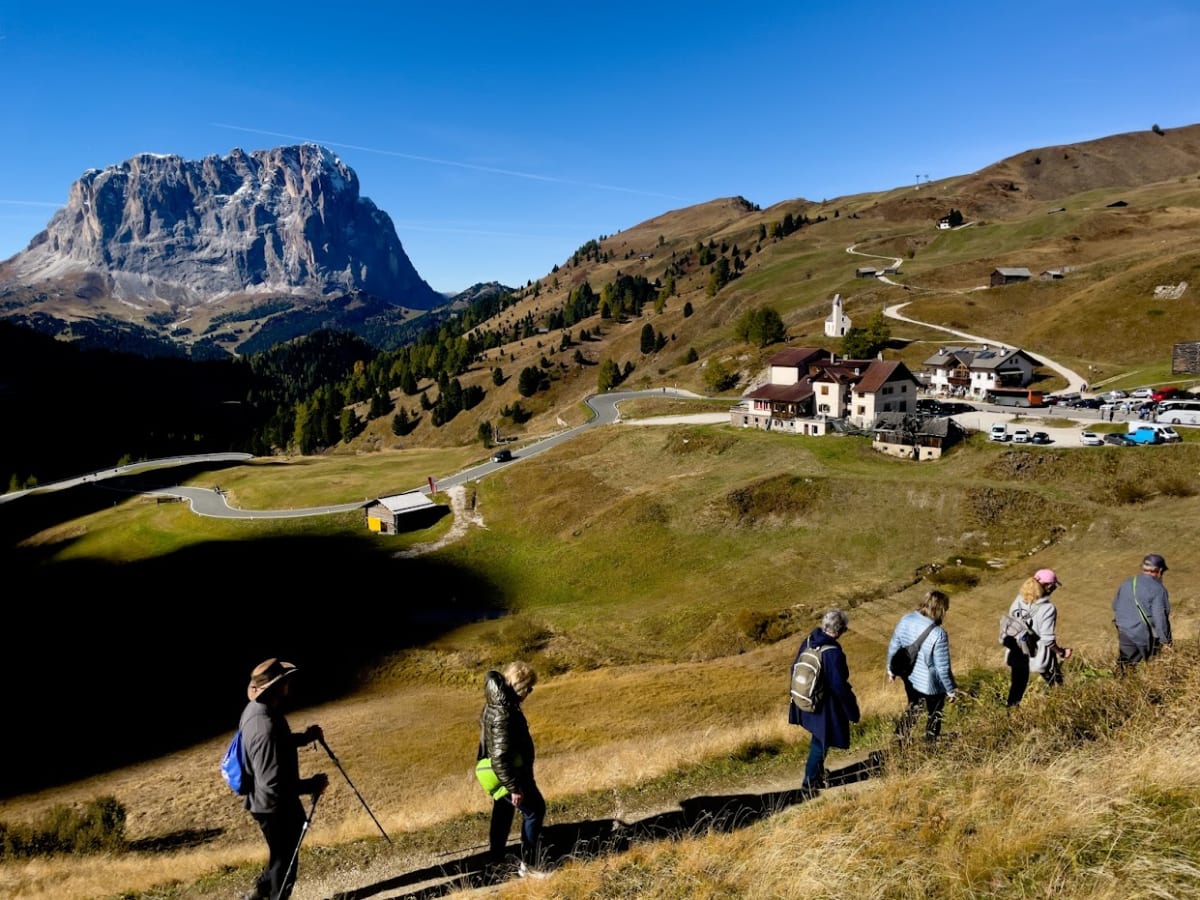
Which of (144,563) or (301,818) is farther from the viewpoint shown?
(144,563)

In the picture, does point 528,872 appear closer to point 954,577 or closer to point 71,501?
point 954,577

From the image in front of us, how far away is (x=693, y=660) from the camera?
1529 inches

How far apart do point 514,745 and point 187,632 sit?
184 feet

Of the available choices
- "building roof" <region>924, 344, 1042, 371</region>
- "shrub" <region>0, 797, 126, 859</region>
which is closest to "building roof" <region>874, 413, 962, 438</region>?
"building roof" <region>924, 344, 1042, 371</region>

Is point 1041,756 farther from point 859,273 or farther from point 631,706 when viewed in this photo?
point 859,273

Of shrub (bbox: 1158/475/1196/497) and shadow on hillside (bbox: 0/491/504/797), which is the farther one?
shrub (bbox: 1158/475/1196/497)

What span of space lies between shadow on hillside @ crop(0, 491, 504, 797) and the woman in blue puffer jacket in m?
33.4

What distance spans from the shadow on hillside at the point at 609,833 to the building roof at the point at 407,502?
66386 millimetres

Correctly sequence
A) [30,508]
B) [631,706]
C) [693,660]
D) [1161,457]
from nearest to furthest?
[631,706] → [693,660] → [1161,457] → [30,508]

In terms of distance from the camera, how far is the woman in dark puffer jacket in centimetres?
962

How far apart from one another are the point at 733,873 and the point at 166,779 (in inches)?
1101

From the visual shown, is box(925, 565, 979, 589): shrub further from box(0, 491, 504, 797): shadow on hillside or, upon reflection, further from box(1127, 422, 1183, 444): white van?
box(0, 491, 504, 797): shadow on hillside

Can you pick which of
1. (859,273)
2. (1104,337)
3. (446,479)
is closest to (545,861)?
(446,479)

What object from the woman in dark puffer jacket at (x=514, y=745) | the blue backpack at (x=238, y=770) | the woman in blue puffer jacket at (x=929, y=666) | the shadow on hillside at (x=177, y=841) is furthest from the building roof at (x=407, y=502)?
the woman in blue puffer jacket at (x=929, y=666)
